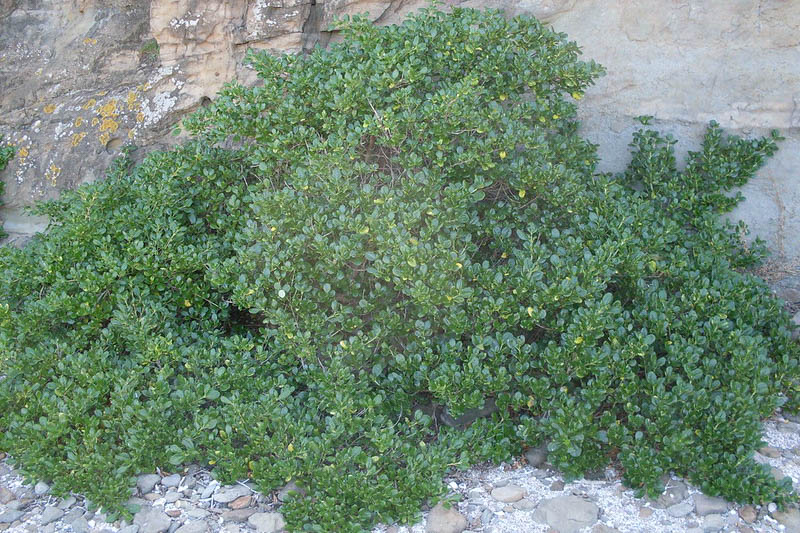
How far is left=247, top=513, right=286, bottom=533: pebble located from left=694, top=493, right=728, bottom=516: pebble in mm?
1487

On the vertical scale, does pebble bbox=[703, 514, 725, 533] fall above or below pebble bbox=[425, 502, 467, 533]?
above

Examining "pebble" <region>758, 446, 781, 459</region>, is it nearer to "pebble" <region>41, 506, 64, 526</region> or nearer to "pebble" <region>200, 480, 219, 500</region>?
"pebble" <region>200, 480, 219, 500</region>

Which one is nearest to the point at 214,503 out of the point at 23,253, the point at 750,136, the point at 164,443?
the point at 164,443

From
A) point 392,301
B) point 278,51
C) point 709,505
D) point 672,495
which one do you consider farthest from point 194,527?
point 278,51

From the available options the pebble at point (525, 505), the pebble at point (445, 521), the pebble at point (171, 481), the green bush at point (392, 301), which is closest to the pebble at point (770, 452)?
the green bush at point (392, 301)

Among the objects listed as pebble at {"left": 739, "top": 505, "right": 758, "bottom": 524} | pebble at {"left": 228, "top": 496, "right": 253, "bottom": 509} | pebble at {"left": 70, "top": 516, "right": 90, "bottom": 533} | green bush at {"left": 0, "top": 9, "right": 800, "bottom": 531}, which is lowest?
pebble at {"left": 70, "top": 516, "right": 90, "bottom": 533}

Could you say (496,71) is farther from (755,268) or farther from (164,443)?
→ (164,443)

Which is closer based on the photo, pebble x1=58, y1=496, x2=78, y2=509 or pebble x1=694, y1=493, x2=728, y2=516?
pebble x1=694, y1=493, x2=728, y2=516

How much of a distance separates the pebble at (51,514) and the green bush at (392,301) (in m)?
0.09

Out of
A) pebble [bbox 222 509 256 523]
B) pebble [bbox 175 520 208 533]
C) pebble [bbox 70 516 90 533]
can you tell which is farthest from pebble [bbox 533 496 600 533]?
pebble [bbox 70 516 90 533]

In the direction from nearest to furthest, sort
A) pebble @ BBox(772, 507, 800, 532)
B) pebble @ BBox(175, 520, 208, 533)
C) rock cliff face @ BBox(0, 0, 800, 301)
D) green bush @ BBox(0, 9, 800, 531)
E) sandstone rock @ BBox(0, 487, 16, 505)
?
pebble @ BBox(772, 507, 800, 532) → pebble @ BBox(175, 520, 208, 533) → green bush @ BBox(0, 9, 800, 531) → sandstone rock @ BBox(0, 487, 16, 505) → rock cliff face @ BBox(0, 0, 800, 301)

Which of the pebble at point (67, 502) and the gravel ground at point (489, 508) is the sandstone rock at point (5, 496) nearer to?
the gravel ground at point (489, 508)

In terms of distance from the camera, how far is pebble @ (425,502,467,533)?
8.53ft

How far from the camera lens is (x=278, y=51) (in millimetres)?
4234
